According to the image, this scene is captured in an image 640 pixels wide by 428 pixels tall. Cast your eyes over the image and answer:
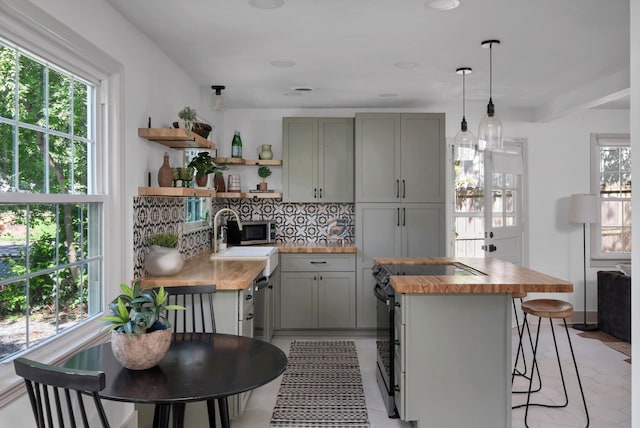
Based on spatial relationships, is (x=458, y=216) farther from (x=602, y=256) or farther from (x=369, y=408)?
(x=369, y=408)

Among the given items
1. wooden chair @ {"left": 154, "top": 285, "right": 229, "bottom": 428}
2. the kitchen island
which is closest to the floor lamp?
the kitchen island

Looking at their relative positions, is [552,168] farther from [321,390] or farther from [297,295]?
[321,390]

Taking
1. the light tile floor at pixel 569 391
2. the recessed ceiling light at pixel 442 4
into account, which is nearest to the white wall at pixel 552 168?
the light tile floor at pixel 569 391

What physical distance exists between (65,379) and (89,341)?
126 cm

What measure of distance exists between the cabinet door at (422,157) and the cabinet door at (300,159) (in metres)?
0.93

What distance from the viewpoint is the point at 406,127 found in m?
5.03

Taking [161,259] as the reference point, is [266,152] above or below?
above

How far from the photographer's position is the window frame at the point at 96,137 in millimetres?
1887

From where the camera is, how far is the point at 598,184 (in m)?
5.70

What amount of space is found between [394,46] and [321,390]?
2.51 m

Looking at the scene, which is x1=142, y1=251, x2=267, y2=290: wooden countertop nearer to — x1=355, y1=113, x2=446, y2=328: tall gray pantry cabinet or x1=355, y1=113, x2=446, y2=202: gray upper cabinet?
x1=355, y1=113, x2=446, y2=328: tall gray pantry cabinet

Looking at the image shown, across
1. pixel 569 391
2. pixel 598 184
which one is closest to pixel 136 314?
pixel 569 391

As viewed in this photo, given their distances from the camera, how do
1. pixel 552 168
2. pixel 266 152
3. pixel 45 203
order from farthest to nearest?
pixel 552 168 < pixel 266 152 < pixel 45 203

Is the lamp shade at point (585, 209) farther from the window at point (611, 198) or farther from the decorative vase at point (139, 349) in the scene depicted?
the decorative vase at point (139, 349)
